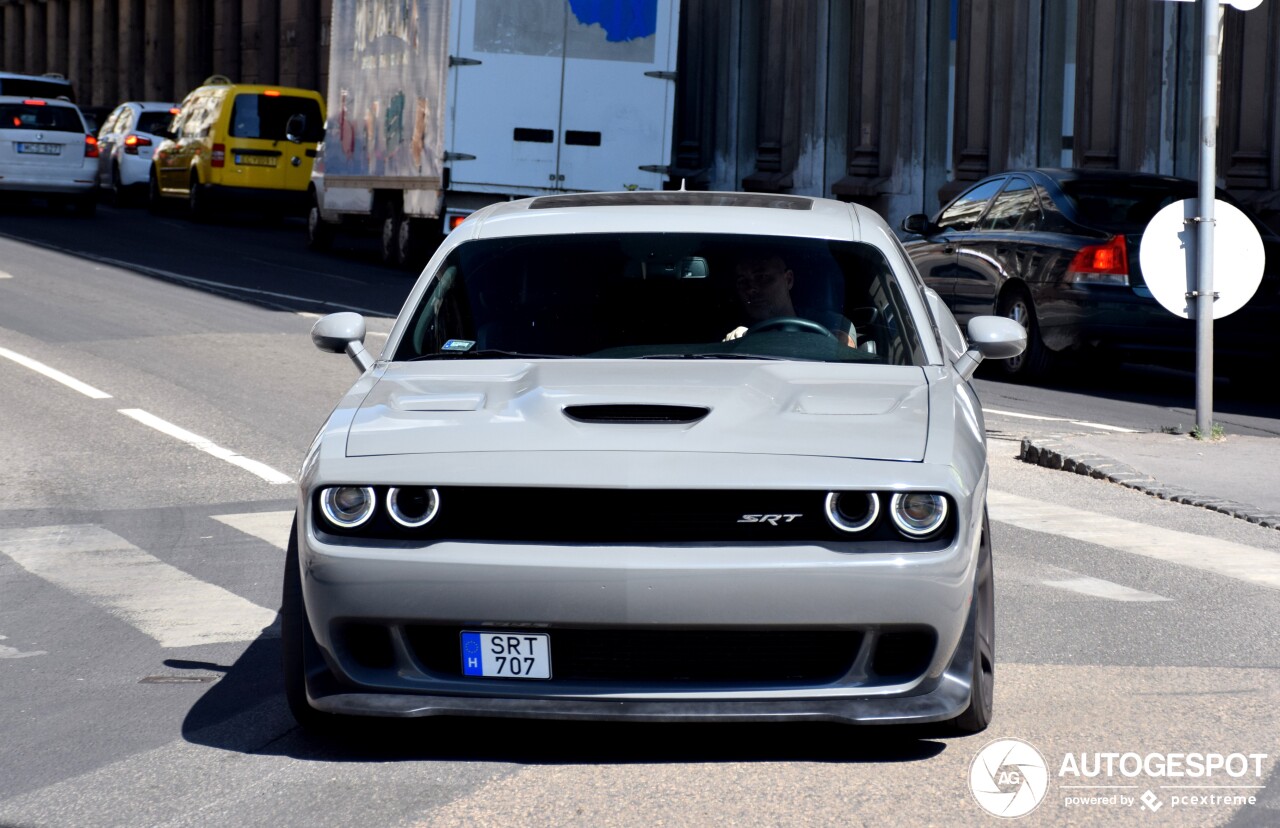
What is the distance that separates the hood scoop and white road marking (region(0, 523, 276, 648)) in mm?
2029

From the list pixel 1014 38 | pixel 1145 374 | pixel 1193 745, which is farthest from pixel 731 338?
pixel 1014 38

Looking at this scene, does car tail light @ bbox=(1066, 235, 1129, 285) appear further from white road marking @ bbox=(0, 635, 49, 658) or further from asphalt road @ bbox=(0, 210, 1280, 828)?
white road marking @ bbox=(0, 635, 49, 658)

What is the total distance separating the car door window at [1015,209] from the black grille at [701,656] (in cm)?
1102

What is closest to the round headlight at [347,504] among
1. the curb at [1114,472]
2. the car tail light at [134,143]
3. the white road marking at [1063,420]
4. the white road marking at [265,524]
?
the white road marking at [265,524]

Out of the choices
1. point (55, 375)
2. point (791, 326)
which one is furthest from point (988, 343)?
point (55, 375)

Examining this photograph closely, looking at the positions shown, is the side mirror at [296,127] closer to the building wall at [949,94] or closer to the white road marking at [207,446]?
the building wall at [949,94]

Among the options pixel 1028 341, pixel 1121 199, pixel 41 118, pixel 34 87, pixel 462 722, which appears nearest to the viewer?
pixel 462 722

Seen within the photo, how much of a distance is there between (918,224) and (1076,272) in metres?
1.51

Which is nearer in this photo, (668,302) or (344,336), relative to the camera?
(668,302)

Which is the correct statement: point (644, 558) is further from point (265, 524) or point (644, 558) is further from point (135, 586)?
point (265, 524)

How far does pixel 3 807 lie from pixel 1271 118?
1876 centimetres

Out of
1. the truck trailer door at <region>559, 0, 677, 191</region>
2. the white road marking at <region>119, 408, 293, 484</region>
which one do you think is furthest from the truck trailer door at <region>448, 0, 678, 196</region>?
the white road marking at <region>119, 408, 293, 484</region>

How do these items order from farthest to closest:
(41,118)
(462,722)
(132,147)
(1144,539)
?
(132,147), (41,118), (1144,539), (462,722)

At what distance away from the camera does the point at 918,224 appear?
1577cm
